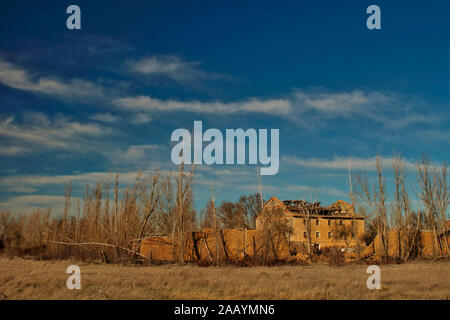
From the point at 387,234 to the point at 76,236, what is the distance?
17.5 metres

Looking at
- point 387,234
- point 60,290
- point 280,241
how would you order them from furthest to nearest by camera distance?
point 387,234 → point 280,241 → point 60,290

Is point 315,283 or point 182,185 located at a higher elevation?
point 182,185

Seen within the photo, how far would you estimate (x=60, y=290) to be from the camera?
28.3 feet

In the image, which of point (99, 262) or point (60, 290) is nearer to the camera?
point (60, 290)

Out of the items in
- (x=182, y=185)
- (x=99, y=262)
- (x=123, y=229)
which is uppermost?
(x=182, y=185)

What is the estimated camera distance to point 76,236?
2134 centimetres

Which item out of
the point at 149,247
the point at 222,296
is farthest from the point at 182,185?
the point at 222,296
